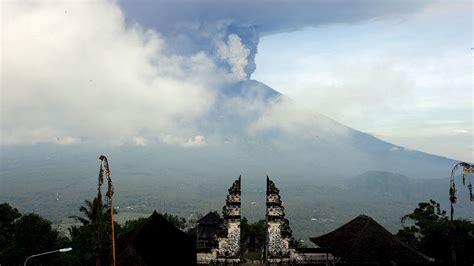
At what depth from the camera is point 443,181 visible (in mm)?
175625

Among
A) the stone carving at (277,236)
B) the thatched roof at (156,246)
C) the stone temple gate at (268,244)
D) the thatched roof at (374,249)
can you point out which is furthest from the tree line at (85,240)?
the stone carving at (277,236)

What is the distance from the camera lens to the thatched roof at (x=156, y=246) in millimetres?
24047

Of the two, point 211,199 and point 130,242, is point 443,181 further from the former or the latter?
point 130,242

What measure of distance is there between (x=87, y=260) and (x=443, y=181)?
169671mm

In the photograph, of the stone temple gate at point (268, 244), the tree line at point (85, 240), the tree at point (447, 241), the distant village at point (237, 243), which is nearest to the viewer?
the distant village at point (237, 243)

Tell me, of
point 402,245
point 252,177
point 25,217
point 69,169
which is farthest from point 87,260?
point 252,177

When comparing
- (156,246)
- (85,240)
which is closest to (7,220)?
(85,240)

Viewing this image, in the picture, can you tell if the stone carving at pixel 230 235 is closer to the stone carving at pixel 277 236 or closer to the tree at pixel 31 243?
the stone carving at pixel 277 236

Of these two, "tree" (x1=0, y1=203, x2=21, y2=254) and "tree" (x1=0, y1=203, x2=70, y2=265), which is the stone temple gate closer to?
"tree" (x1=0, y1=203, x2=70, y2=265)

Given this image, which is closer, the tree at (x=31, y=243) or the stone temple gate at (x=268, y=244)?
the tree at (x=31, y=243)

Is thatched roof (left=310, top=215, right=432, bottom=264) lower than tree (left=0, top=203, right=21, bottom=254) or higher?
lower

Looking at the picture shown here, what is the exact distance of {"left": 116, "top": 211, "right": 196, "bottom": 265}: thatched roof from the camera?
24047 millimetres

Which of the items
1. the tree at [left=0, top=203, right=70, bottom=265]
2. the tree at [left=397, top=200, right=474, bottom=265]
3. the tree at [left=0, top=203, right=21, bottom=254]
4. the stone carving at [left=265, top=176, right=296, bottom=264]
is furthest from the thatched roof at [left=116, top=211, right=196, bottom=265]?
the tree at [left=397, top=200, right=474, bottom=265]

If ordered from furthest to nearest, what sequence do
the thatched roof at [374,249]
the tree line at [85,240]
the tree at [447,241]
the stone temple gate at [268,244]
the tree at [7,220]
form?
the tree at [7,220] < the stone temple gate at [268,244] < the tree at [447,241] < the tree line at [85,240] < the thatched roof at [374,249]
